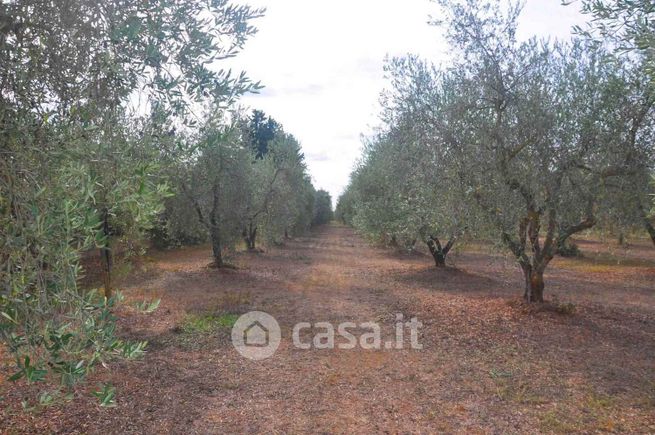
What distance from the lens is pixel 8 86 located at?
3.45m

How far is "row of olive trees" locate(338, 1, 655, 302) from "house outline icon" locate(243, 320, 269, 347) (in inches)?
207

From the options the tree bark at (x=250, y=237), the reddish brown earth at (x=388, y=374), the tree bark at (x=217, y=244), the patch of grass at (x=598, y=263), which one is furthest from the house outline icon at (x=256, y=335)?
the tree bark at (x=250, y=237)

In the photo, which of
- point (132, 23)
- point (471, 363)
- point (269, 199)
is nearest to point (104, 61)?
point (132, 23)

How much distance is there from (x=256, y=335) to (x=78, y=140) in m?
7.72

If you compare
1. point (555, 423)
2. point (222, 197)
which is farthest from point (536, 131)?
point (222, 197)

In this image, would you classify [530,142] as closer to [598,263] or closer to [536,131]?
[536,131]

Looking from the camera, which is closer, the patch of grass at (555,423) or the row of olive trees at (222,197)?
the patch of grass at (555,423)

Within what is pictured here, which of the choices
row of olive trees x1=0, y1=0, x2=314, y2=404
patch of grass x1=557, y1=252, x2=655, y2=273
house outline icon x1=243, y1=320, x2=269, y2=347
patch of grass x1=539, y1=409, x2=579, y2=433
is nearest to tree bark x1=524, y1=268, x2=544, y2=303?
patch of grass x1=539, y1=409, x2=579, y2=433

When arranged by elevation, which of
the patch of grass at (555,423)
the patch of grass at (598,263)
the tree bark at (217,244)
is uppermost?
the tree bark at (217,244)

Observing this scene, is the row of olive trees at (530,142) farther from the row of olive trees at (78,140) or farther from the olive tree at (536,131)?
the row of olive trees at (78,140)

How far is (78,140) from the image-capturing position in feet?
11.2

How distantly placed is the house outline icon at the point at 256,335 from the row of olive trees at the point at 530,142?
17.2ft

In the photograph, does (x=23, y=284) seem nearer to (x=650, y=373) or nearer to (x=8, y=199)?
(x=8, y=199)

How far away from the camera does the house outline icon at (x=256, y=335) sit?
978 centimetres
